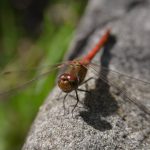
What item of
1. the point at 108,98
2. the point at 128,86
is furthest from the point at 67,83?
the point at 128,86

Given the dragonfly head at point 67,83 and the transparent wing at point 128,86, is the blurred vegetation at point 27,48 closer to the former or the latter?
the transparent wing at point 128,86

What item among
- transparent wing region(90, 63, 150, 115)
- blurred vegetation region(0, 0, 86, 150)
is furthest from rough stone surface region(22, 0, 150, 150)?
blurred vegetation region(0, 0, 86, 150)

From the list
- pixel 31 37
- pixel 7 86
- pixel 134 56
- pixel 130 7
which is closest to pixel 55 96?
pixel 134 56

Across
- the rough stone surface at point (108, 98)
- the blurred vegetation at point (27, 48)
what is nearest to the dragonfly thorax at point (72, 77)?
the rough stone surface at point (108, 98)

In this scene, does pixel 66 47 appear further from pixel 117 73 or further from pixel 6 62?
pixel 117 73

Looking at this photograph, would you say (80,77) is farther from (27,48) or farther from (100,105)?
(27,48)
